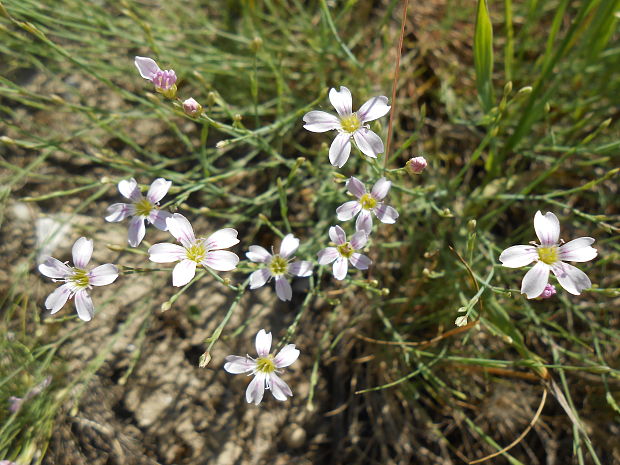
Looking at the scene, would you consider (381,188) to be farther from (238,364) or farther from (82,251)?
(82,251)

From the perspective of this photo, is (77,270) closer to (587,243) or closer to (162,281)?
(162,281)

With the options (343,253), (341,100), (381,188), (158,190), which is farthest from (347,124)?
(158,190)

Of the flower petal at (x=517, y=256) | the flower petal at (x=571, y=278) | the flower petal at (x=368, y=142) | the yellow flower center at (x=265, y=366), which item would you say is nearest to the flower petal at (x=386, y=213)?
the flower petal at (x=368, y=142)

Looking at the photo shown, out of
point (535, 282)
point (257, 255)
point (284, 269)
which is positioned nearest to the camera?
→ point (535, 282)

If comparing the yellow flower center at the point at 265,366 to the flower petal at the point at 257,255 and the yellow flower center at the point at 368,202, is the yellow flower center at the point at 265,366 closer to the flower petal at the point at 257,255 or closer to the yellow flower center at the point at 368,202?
the flower petal at the point at 257,255

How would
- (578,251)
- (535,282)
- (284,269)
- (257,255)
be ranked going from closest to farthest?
1. (535,282)
2. (578,251)
3. (257,255)
4. (284,269)
